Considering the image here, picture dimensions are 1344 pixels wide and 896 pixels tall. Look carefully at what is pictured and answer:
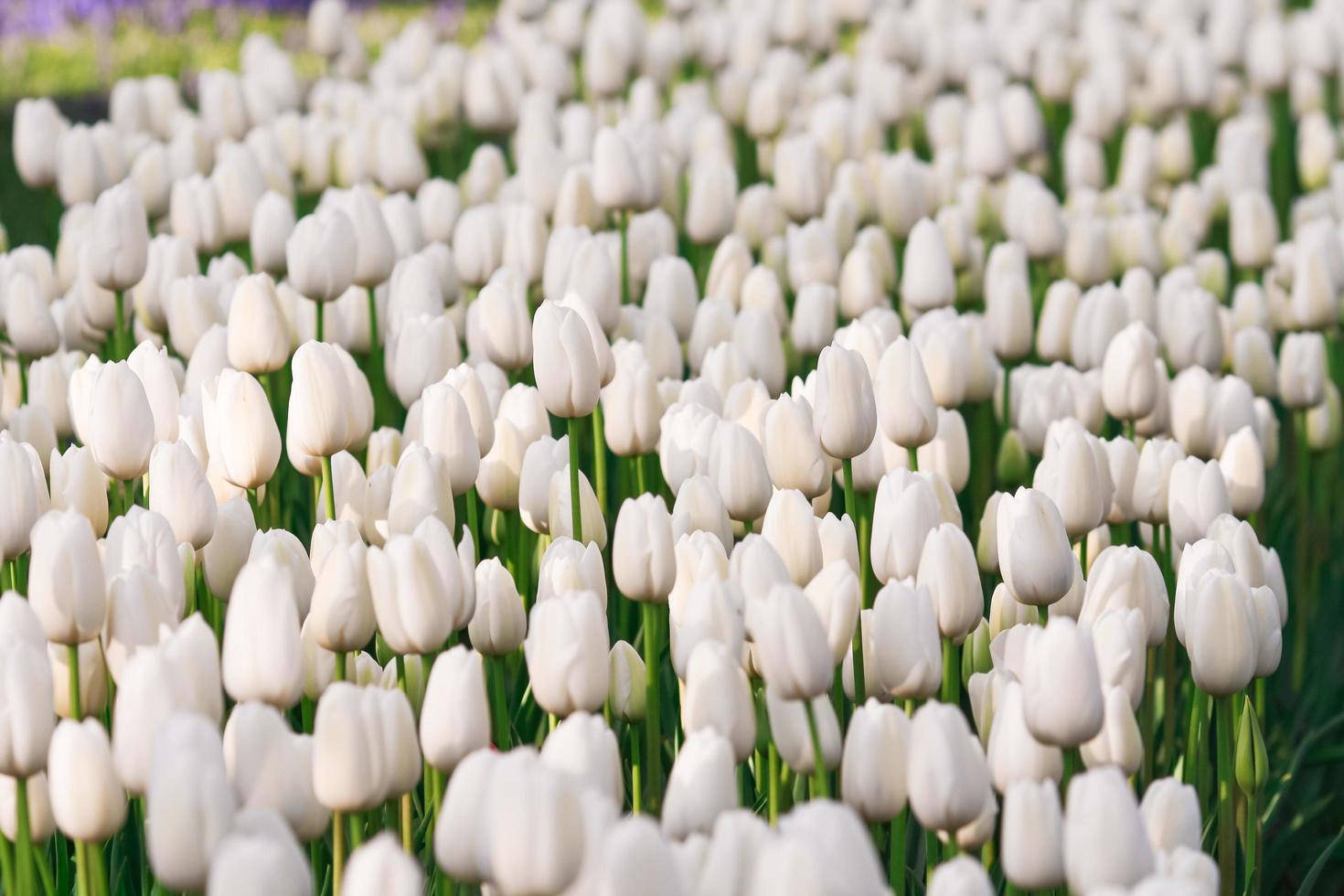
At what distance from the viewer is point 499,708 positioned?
233 cm

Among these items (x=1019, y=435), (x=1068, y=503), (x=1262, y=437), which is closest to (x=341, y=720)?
(x=1068, y=503)

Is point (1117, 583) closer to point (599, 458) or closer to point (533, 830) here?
point (599, 458)

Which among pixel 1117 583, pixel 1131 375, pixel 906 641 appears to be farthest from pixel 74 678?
pixel 1131 375

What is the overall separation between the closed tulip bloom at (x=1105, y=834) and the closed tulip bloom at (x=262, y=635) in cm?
87

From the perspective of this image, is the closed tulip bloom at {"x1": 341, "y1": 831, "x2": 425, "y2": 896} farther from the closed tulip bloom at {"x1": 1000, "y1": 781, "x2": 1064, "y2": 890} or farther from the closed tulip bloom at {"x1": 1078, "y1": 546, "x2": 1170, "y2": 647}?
the closed tulip bloom at {"x1": 1078, "y1": 546, "x2": 1170, "y2": 647}

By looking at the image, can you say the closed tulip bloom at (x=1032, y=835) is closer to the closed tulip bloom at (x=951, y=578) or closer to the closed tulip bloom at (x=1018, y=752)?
the closed tulip bloom at (x=1018, y=752)

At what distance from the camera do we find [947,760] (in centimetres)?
179

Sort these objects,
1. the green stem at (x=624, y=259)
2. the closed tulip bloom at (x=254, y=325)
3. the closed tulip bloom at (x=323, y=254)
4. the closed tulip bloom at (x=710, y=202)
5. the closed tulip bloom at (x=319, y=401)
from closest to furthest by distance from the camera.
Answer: the closed tulip bloom at (x=319, y=401)
the closed tulip bloom at (x=254, y=325)
the closed tulip bloom at (x=323, y=254)
the green stem at (x=624, y=259)
the closed tulip bloom at (x=710, y=202)

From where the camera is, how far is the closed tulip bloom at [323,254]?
3119mm

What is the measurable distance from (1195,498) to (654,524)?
35.2 inches

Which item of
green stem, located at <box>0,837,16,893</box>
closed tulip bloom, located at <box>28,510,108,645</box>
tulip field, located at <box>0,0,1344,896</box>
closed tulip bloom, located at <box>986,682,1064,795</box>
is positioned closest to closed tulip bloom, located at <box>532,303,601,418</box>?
tulip field, located at <box>0,0,1344,896</box>

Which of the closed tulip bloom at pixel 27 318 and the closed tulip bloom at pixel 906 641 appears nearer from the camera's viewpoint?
the closed tulip bloom at pixel 906 641

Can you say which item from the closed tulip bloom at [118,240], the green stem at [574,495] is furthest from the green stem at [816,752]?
the closed tulip bloom at [118,240]

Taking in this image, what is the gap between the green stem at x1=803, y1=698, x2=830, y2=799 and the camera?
1892 mm
